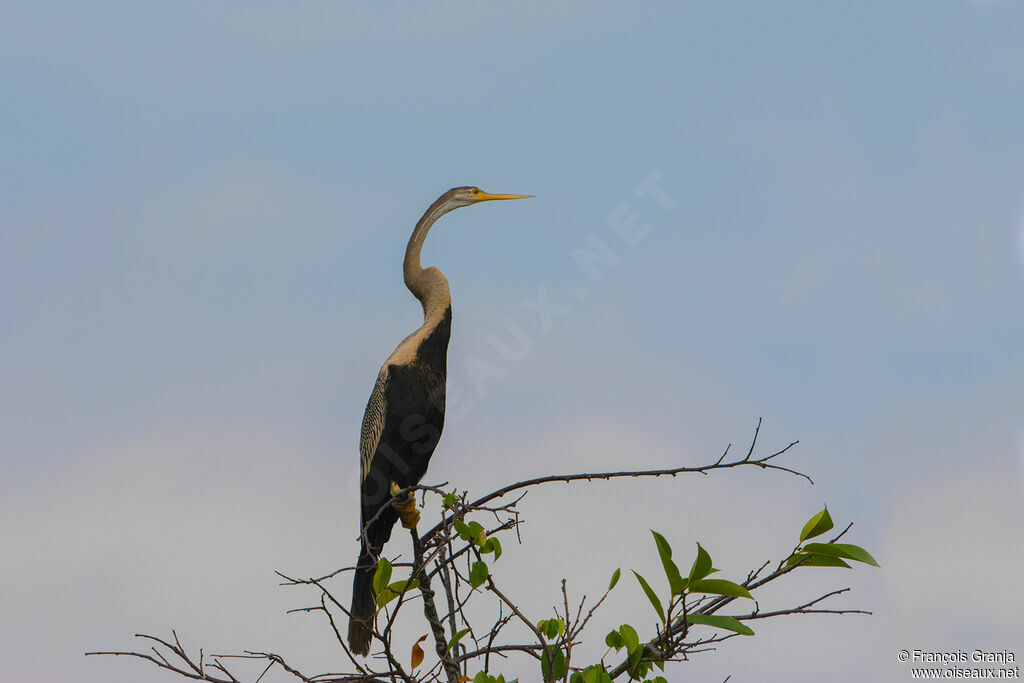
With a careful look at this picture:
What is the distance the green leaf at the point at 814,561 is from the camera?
2.28 m

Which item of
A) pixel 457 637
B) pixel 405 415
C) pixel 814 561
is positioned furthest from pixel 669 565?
pixel 405 415

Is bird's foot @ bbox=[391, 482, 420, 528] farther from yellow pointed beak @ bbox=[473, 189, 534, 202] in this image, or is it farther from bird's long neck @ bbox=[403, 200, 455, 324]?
yellow pointed beak @ bbox=[473, 189, 534, 202]

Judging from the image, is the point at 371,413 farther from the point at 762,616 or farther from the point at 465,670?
the point at 762,616

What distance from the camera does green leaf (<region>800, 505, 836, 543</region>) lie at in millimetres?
2268

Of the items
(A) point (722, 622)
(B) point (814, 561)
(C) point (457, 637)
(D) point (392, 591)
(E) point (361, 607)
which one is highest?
(E) point (361, 607)

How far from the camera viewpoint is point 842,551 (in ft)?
7.18

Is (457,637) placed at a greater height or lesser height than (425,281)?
lesser

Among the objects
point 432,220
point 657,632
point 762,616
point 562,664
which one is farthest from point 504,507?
point 432,220

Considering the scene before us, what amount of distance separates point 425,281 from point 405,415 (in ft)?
2.25

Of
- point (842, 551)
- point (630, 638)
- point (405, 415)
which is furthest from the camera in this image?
point (405, 415)

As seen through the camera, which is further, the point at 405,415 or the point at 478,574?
the point at 405,415

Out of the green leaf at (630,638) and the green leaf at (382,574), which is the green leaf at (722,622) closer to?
the green leaf at (630,638)

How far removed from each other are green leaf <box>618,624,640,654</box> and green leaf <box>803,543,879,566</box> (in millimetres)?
629

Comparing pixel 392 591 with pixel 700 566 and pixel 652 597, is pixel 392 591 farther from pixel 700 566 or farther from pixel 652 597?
pixel 700 566
